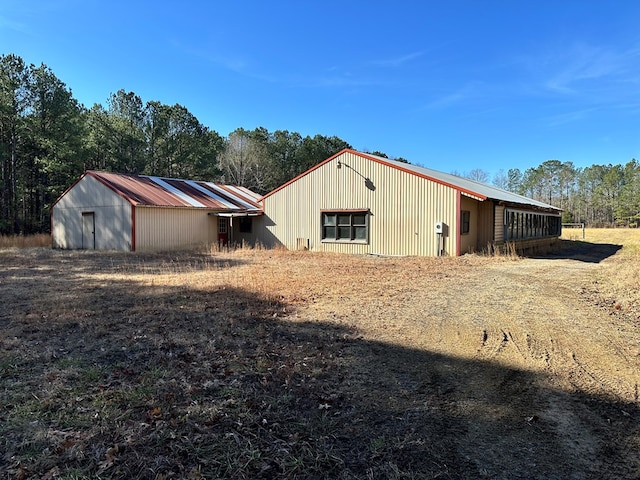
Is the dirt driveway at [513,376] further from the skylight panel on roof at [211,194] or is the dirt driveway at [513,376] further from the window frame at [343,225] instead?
the skylight panel on roof at [211,194]

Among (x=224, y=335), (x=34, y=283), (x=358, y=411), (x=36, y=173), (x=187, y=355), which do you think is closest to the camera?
(x=358, y=411)

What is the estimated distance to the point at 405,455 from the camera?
8.87ft

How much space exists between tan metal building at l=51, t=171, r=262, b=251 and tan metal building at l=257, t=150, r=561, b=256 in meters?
2.58

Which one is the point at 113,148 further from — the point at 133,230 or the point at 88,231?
the point at 133,230

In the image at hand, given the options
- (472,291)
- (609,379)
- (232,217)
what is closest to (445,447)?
(609,379)

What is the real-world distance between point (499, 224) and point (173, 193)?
56.7ft

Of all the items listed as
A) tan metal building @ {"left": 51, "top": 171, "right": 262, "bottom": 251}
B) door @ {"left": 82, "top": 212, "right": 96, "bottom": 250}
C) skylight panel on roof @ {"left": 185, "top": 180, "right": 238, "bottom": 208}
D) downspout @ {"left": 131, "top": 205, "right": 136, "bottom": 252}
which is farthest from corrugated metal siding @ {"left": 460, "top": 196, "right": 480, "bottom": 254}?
door @ {"left": 82, "top": 212, "right": 96, "bottom": 250}

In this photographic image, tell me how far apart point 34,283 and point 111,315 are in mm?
4934

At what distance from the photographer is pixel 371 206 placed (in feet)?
60.5

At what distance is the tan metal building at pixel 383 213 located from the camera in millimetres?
16688

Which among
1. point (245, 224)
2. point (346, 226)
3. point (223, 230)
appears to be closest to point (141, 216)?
point (223, 230)

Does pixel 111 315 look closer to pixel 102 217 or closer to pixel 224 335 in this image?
pixel 224 335

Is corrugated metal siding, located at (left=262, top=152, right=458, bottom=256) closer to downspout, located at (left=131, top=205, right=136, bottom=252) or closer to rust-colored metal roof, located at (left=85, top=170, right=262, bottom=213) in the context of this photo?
rust-colored metal roof, located at (left=85, top=170, right=262, bottom=213)

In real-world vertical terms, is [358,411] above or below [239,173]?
below
